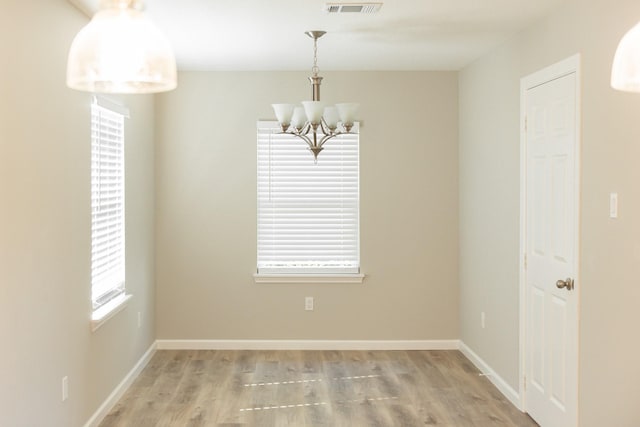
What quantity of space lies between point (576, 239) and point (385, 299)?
2.85 metres

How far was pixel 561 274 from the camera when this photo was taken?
4016 mm

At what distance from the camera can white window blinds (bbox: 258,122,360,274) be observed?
252 inches

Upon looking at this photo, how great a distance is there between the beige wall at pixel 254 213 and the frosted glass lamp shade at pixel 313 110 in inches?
71.3

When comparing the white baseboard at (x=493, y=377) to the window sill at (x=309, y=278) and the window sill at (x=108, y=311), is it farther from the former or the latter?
the window sill at (x=108, y=311)

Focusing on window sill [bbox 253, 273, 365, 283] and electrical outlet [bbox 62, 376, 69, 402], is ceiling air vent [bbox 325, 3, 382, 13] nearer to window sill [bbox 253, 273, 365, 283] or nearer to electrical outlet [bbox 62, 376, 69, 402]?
electrical outlet [bbox 62, 376, 69, 402]

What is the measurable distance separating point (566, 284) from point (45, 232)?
9.09ft

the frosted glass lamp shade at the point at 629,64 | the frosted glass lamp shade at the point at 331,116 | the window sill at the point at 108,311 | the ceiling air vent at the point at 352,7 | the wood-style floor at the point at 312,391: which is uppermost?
the ceiling air vent at the point at 352,7

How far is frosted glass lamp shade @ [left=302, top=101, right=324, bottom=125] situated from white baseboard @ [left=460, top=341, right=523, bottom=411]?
2.27m

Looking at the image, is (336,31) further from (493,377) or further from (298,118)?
(493,377)

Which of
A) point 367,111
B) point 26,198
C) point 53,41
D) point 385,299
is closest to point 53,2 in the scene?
point 53,41

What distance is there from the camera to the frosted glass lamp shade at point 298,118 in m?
4.77

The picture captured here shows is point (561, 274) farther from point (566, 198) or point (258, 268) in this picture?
point (258, 268)

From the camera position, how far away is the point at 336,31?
4.69 m

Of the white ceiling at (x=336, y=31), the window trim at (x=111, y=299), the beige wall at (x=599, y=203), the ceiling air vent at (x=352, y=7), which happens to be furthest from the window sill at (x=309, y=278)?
the ceiling air vent at (x=352, y=7)
